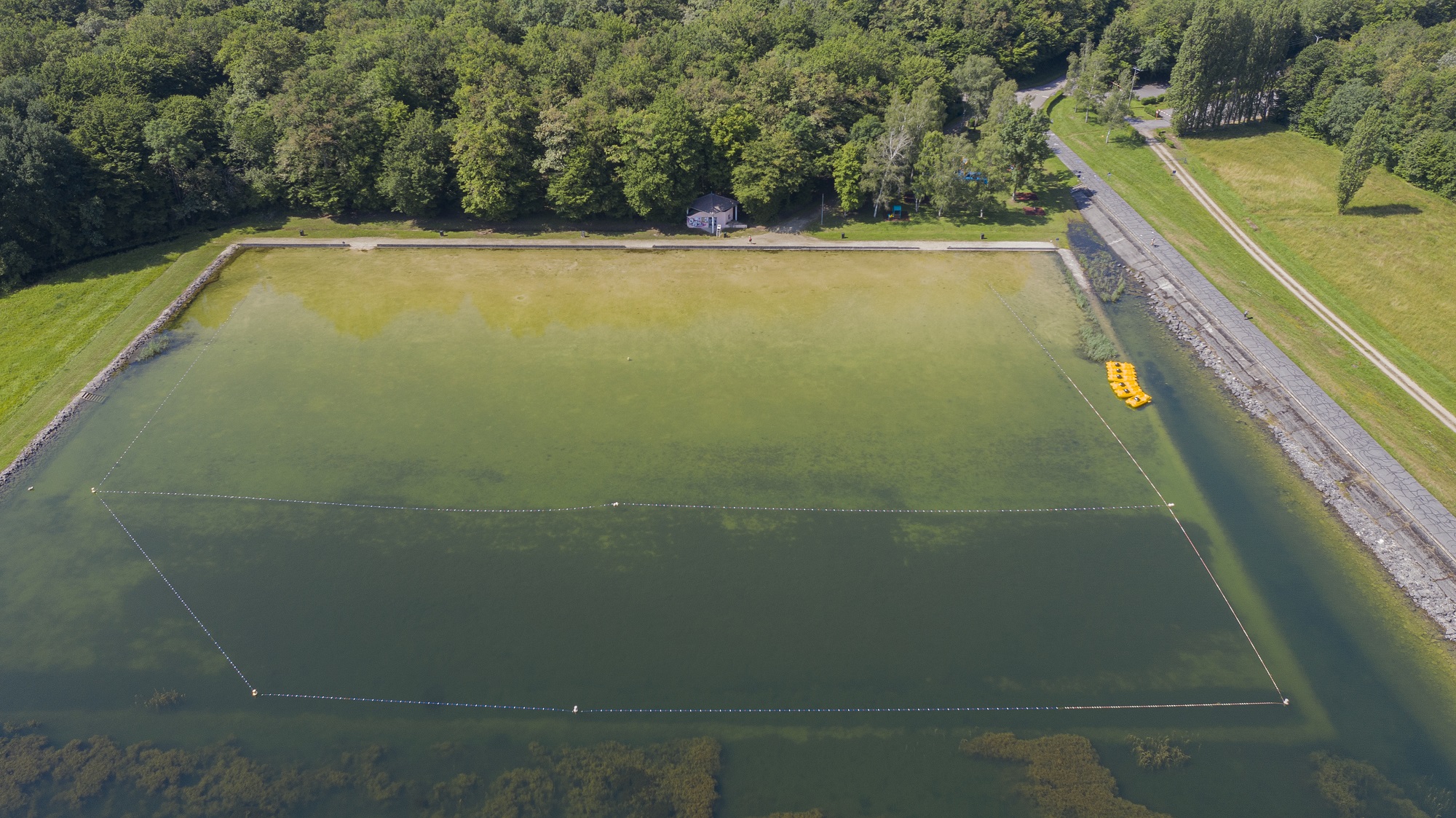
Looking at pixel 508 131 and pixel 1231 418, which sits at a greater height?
pixel 508 131

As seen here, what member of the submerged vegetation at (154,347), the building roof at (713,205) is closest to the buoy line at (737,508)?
the submerged vegetation at (154,347)

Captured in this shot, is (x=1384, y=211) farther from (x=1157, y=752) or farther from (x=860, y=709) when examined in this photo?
(x=860, y=709)

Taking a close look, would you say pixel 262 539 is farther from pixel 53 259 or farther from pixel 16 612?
pixel 53 259

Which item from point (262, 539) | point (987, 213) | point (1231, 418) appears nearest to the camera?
point (262, 539)

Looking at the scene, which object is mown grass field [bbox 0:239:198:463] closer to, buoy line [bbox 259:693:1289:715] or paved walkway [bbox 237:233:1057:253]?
paved walkway [bbox 237:233:1057:253]

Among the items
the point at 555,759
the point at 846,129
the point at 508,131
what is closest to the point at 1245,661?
the point at 555,759

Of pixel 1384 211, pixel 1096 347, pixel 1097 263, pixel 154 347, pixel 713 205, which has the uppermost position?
pixel 713 205

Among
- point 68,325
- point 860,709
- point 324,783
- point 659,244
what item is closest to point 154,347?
point 68,325
